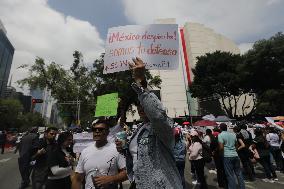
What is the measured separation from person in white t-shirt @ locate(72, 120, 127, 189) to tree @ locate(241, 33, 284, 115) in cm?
3997

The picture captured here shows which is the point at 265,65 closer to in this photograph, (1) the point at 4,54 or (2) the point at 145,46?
(2) the point at 145,46

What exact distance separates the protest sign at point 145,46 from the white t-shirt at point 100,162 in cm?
119

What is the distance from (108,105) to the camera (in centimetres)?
618

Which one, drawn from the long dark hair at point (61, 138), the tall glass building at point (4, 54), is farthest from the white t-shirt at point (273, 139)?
the tall glass building at point (4, 54)

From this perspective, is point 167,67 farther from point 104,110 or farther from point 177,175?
point 104,110

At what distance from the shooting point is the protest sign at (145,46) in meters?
3.74

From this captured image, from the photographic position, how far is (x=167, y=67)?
383cm

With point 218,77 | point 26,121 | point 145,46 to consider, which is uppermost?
point 218,77

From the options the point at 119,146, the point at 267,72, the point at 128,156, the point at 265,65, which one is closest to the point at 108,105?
the point at 119,146

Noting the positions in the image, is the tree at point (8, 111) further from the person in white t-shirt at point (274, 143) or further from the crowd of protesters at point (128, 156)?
the crowd of protesters at point (128, 156)

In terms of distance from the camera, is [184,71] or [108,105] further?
[184,71]

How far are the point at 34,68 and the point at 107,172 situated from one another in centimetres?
4391

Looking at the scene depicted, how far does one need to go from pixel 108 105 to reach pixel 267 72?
131 ft

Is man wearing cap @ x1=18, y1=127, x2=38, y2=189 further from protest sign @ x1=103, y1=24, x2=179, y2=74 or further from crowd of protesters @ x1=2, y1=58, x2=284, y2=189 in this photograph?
protest sign @ x1=103, y1=24, x2=179, y2=74
